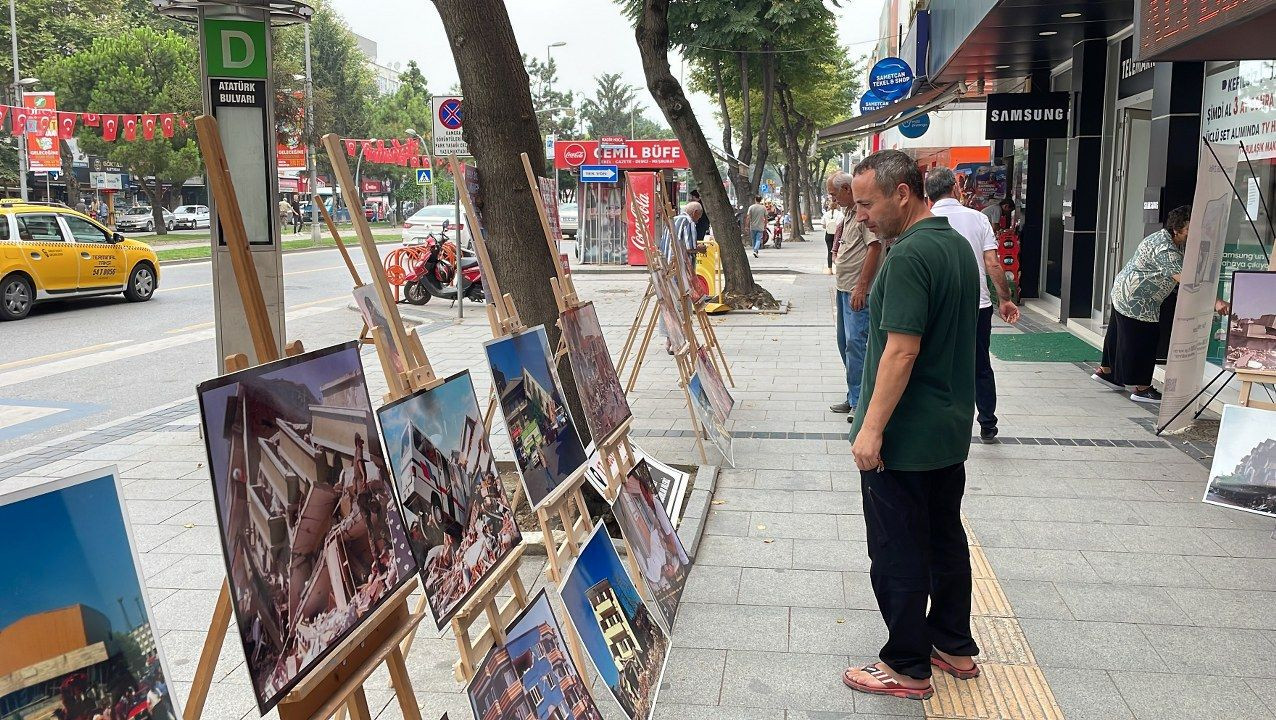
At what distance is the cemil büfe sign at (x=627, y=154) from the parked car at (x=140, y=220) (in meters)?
28.0

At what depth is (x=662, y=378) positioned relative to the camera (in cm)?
998

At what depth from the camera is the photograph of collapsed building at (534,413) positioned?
132 inches

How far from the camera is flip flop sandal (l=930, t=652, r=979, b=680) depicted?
3674 mm

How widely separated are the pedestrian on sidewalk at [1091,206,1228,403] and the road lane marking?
1043 cm

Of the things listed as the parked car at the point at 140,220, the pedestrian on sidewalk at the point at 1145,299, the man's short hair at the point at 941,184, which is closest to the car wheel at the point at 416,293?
the pedestrian on sidewalk at the point at 1145,299

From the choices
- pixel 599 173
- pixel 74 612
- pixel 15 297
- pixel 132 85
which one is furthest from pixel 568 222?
pixel 74 612

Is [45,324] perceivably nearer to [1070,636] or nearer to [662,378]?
[662,378]

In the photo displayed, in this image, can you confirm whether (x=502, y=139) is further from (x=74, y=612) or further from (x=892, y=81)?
(x=892, y=81)

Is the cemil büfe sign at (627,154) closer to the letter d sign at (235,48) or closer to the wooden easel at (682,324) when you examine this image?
the wooden easel at (682,324)

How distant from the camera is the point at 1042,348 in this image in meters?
11.4

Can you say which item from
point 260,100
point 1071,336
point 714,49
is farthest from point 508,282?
point 714,49

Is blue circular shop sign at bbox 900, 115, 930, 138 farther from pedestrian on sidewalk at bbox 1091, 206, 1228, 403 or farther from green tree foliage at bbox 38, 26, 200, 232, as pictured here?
green tree foliage at bbox 38, 26, 200, 232

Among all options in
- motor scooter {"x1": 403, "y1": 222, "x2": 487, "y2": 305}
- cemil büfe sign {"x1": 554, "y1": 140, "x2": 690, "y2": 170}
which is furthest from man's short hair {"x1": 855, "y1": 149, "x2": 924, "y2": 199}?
cemil büfe sign {"x1": 554, "y1": 140, "x2": 690, "y2": 170}

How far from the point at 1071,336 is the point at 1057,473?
6.69 metres
